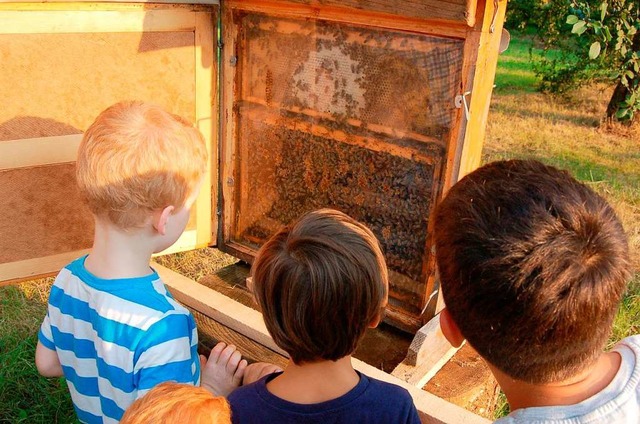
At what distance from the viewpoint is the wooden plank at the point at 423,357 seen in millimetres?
2021

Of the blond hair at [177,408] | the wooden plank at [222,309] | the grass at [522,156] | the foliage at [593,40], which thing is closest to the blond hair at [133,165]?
the wooden plank at [222,309]

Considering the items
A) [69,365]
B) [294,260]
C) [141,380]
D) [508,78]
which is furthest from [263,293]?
[508,78]

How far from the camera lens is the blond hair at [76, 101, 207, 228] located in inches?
60.5

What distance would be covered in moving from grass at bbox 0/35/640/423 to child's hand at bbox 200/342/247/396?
1382 mm

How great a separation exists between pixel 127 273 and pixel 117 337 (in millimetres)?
165

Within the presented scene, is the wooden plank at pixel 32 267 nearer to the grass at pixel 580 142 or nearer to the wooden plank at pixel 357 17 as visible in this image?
the wooden plank at pixel 357 17

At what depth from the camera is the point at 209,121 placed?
2.64 metres

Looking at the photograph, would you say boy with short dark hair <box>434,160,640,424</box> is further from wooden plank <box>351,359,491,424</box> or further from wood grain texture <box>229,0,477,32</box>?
wood grain texture <box>229,0,477,32</box>

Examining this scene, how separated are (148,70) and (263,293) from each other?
4.42 ft

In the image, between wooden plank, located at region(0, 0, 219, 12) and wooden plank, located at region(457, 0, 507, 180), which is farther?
wooden plank, located at region(0, 0, 219, 12)

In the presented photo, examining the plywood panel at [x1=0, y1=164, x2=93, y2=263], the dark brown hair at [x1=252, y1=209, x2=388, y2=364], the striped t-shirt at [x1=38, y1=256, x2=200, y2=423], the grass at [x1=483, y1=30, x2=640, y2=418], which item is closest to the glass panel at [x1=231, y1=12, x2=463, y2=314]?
the plywood panel at [x1=0, y1=164, x2=93, y2=263]

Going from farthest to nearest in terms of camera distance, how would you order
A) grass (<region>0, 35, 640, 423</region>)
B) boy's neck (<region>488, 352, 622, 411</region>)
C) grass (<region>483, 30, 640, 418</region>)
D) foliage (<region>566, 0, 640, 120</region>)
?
grass (<region>483, 30, 640, 418</region>) < foliage (<region>566, 0, 640, 120</region>) < grass (<region>0, 35, 640, 423</region>) < boy's neck (<region>488, 352, 622, 411</region>)

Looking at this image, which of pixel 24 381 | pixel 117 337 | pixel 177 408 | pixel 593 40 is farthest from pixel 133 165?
pixel 593 40

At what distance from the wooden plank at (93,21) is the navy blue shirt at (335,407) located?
1423 mm
